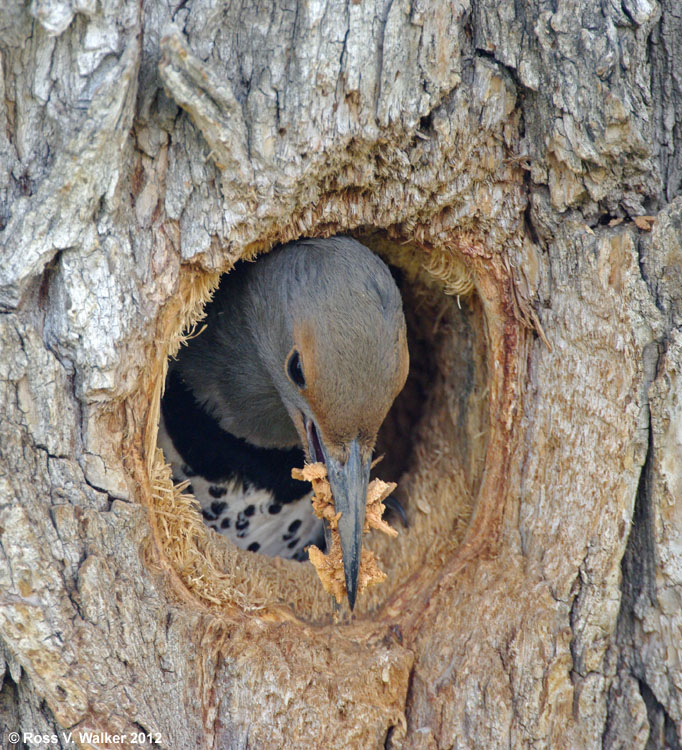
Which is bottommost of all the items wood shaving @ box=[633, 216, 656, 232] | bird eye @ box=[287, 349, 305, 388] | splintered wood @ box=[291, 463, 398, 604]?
splintered wood @ box=[291, 463, 398, 604]

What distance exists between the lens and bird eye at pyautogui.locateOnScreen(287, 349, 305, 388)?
3049mm

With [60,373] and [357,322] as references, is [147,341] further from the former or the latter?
[357,322]

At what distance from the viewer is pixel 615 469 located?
262 centimetres

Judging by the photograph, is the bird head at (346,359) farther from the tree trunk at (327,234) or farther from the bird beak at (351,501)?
the tree trunk at (327,234)

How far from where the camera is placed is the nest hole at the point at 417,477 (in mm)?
3006

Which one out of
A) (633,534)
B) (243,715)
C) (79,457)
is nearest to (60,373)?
(79,457)

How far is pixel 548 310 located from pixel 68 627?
1.95m

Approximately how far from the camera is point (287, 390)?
3268mm

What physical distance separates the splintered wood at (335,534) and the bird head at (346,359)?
0.20 ft

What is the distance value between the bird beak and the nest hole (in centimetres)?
46

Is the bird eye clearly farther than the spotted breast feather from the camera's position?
No

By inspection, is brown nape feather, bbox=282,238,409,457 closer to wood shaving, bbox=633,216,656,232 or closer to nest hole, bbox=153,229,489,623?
nest hole, bbox=153,229,489,623

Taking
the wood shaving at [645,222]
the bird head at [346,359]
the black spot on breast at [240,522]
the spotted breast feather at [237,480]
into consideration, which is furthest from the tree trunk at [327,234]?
the black spot on breast at [240,522]

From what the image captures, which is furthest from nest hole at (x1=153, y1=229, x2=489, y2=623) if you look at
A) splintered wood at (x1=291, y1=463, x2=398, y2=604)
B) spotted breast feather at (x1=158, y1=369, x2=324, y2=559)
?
spotted breast feather at (x1=158, y1=369, x2=324, y2=559)
